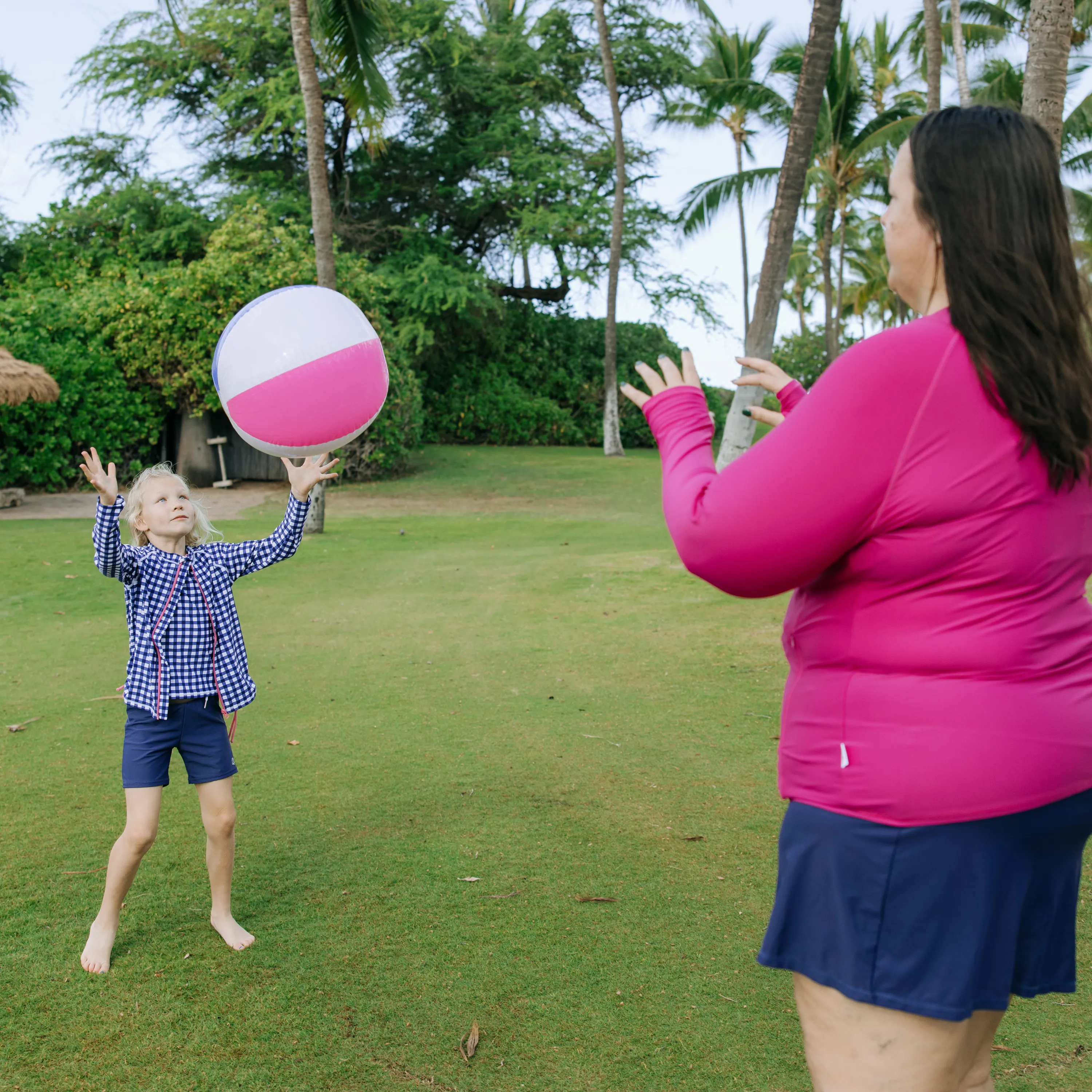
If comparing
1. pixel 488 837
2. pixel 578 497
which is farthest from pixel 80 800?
pixel 578 497

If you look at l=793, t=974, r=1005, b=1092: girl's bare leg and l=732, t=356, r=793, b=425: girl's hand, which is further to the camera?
l=732, t=356, r=793, b=425: girl's hand

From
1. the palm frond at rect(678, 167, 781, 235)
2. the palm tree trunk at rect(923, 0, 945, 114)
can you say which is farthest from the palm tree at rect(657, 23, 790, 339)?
the palm tree trunk at rect(923, 0, 945, 114)

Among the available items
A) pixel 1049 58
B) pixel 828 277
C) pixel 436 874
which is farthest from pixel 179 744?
pixel 828 277

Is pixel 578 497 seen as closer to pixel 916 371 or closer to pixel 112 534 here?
pixel 112 534

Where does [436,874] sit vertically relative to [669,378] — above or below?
below

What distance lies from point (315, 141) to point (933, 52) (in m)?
7.63

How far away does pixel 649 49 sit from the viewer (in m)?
23.7

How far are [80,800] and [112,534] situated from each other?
1797mm

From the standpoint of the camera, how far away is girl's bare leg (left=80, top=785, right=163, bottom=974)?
3.06 metres

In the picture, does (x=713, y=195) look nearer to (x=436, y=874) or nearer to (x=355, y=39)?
(x=355, y=39)

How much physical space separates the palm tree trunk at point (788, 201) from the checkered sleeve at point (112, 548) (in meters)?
5.85

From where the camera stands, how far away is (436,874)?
11.9 feet

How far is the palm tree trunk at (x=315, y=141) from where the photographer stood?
11125mm

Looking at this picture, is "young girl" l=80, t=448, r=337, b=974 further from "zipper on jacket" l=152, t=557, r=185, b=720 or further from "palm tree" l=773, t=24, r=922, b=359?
"palm tree" l=773, t=24, r=922, b=359
